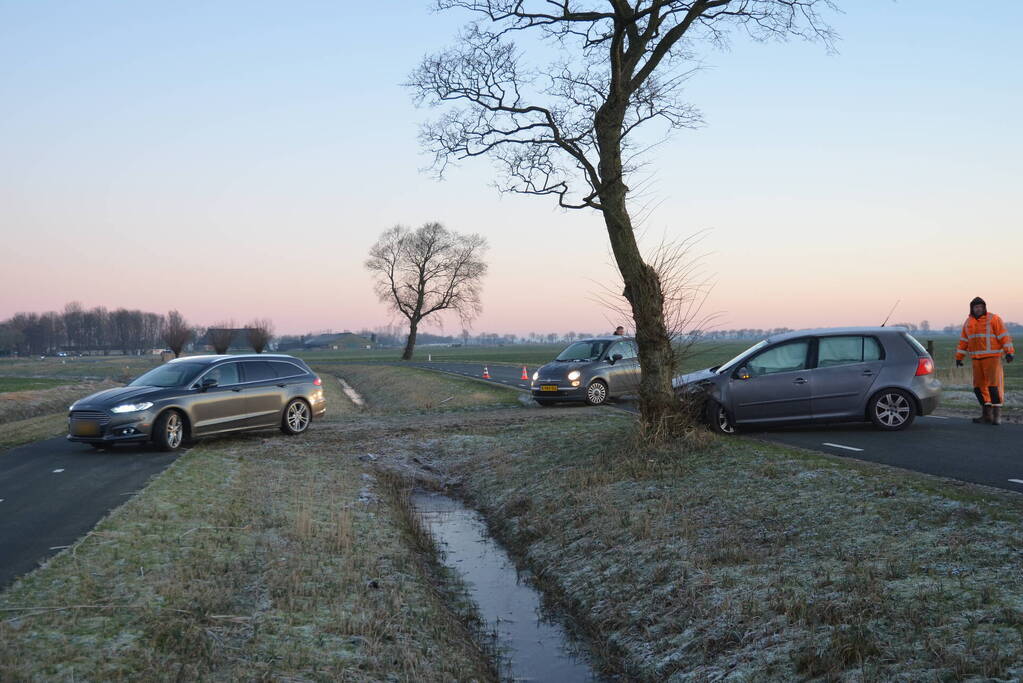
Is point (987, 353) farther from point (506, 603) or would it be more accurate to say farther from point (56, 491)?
point (56, 491)

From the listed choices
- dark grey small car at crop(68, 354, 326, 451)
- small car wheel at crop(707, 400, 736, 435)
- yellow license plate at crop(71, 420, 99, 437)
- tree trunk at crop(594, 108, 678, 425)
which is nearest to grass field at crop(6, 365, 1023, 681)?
tree trunk at crop(594, 108, 678, 425)

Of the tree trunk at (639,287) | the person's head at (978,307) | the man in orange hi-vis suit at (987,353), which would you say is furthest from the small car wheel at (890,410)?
the tree trunk at (639,287)

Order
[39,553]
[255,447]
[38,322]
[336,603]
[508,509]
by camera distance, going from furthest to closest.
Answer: [38,322] < [255,447] < [508,509] < [39,553] < [336,603]

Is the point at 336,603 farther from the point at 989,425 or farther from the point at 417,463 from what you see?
the point at 989,425

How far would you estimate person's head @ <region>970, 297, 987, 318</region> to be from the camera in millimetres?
13383

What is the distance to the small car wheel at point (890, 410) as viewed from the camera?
12.8 metres

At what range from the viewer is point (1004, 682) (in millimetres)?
4250

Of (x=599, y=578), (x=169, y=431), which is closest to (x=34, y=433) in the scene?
(x=169, y=431)

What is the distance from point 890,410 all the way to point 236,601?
10379 mm

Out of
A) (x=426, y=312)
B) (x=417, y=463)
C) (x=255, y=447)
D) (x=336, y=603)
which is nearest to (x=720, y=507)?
(x=336, y=603)

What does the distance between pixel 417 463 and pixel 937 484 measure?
931cm

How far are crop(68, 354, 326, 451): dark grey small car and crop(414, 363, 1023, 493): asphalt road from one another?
9051mm

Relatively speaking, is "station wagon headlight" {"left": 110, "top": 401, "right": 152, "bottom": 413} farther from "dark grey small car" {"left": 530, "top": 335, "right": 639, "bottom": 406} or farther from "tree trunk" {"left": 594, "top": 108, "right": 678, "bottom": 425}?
"dark grey small car" {"left": 530, "top": 335, "right": 639, "bottom": 406}

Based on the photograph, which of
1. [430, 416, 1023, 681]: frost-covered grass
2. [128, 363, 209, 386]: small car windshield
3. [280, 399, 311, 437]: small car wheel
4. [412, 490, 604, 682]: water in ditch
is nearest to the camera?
[430, 416, 1023, 681]: frost-covered grass
